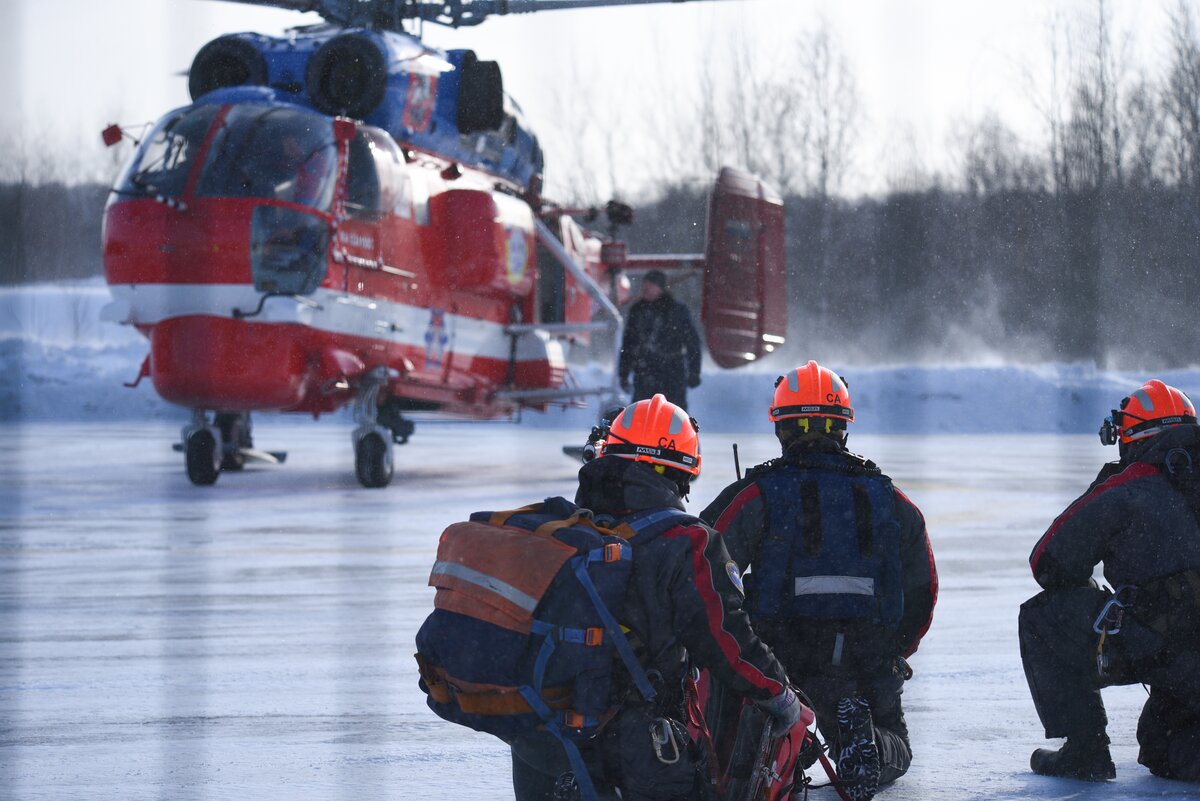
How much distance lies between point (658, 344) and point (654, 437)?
9.93m

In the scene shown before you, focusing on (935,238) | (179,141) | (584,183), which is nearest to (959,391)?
(935,238)

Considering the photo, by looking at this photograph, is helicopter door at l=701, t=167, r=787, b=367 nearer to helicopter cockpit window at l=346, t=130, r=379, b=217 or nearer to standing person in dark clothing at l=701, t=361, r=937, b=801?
helicopter cockpit window at l=346, t=130, r=379, b=217

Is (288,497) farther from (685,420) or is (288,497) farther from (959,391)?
(959,391)

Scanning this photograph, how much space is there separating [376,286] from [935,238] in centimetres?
1486

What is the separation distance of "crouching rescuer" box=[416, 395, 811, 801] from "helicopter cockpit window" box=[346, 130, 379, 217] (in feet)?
33.6

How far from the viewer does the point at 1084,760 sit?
14.6 ft

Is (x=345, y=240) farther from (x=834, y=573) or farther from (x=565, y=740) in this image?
(x=565, y=740)

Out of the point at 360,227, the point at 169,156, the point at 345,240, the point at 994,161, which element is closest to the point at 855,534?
the point at 345,240

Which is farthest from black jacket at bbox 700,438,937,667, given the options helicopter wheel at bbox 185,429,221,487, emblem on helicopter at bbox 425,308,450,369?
emblem on helicopter at bbox 425,308,450,369


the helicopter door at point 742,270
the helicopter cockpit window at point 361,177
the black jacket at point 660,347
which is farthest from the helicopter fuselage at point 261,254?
the helicopter door at point 742,270

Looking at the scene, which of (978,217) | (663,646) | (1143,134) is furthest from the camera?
(978,217)

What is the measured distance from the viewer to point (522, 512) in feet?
11.4

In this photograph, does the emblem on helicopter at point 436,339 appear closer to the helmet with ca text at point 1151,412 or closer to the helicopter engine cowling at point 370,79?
the helicopter engine cowling at point 370,79

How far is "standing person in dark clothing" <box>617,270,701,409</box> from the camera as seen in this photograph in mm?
13547
